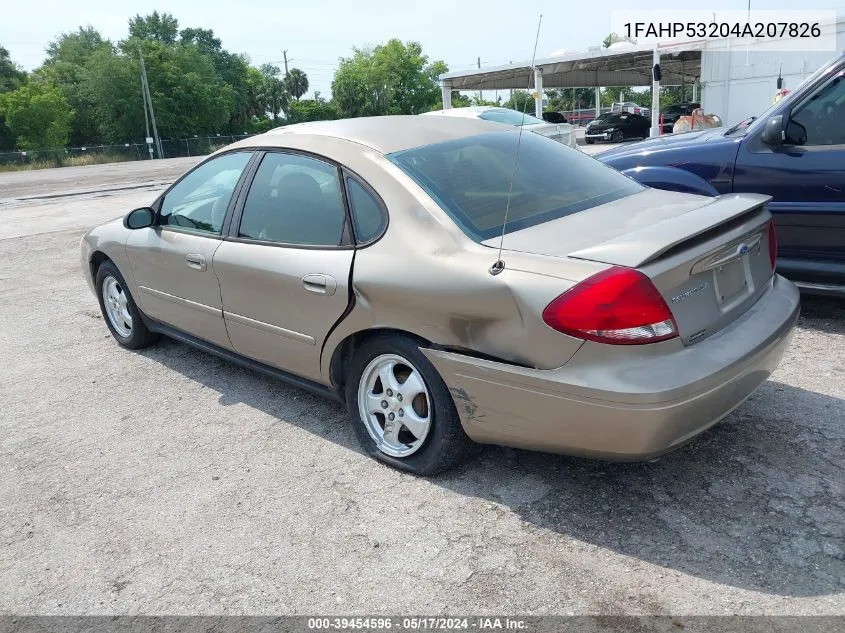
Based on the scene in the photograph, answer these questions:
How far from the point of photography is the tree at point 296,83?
104 meters

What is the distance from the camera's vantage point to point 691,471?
3.09 m

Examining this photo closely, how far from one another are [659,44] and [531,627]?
993 inches

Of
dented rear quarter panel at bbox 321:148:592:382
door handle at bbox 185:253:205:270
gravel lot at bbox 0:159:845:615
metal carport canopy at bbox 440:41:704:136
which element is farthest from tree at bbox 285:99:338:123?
dented rear quarter panel at bbox 321:148:592:382

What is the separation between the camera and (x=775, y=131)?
4.64 m

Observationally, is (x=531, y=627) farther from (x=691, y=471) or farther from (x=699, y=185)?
(x=699, y=185)

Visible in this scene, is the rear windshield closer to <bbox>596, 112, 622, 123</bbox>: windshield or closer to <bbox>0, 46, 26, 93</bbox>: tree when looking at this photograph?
<bbox>596, 112, 622, 123</bbox>: windshield

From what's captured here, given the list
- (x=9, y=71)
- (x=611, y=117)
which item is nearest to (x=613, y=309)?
A: (x=611, y=117)

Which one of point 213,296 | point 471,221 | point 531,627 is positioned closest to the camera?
point 531,627


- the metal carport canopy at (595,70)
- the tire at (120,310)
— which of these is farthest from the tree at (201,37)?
the tire at (120,310)

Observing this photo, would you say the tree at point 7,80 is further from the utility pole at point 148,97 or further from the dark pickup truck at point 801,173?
the dark pickup truck at point 801,173

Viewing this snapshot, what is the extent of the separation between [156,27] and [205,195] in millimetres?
104770

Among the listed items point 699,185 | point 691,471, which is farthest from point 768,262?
point 699,185

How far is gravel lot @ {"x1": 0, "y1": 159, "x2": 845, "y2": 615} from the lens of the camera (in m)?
2.46

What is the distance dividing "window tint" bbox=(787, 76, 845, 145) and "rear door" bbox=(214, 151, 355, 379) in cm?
322
